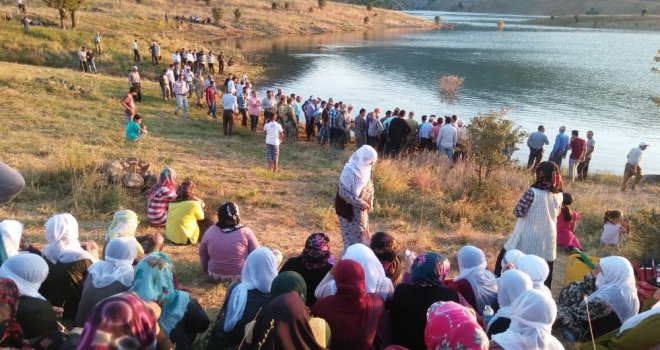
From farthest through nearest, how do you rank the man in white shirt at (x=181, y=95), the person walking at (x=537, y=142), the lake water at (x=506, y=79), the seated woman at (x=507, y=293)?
1. the lake water at (x=506, y=79)
2. the man in white shirt at (x=181, y=95)
3. the person walking at (x=537, y=142)
4. the seated woman at (x=507, y=293)

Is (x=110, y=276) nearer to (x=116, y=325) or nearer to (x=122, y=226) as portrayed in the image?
(x=122, y=226)

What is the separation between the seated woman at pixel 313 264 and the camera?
4.79 metres

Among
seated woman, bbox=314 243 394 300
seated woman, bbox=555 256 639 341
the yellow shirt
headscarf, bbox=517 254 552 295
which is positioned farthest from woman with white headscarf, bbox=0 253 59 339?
seated woman, bbox=555 256 639 341

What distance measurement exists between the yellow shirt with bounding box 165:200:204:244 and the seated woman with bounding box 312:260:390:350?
10.9 ft

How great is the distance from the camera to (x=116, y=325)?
2721 millimetres

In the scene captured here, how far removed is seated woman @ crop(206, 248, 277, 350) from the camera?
404 centimetres

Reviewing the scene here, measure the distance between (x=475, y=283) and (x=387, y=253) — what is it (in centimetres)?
82

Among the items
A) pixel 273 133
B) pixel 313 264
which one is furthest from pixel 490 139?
pixel 313 264

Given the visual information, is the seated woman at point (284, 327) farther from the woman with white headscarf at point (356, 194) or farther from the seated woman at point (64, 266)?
the woman with white headscarf at point (356, 194)

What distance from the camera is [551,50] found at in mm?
51219

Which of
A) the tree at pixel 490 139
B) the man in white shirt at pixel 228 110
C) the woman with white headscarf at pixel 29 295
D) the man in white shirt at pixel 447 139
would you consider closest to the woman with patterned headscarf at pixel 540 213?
the woman with white headscarf at pixel 29 295

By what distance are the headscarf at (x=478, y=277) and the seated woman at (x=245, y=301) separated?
175cm

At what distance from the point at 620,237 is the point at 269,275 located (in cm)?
636

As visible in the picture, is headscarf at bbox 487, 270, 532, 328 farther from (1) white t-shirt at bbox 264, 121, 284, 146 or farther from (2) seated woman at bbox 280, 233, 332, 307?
(1) white t-shirt at bbox 264, 121, 284, 146
